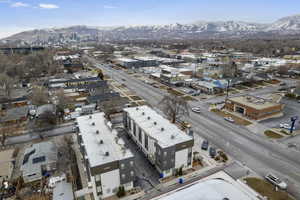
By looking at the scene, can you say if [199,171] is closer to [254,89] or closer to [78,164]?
[78,164]

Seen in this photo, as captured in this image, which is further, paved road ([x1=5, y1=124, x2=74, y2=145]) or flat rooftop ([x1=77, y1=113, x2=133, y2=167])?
paved road ([x1=5, y1=124, x2=74, y2=145])

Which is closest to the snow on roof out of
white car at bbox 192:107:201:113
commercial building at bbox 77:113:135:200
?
commercial building at bbox 77:113:135:200

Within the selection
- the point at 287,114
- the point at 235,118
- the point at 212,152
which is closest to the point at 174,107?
the point at 212,152

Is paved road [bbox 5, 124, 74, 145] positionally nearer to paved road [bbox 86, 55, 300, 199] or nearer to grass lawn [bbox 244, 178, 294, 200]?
paved road [bbox 86, 55, 300, 199]

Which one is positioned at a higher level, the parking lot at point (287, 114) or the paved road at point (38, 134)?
the parking lot at point (287, 114)

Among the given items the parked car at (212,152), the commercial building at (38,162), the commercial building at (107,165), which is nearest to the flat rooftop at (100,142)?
the commercial building at (107,165)

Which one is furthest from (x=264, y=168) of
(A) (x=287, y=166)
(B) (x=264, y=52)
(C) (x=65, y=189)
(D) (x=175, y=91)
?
(B) (x=264, y=52)

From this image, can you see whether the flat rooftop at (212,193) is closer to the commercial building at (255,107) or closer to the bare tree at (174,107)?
the bare tree at (174,107)
